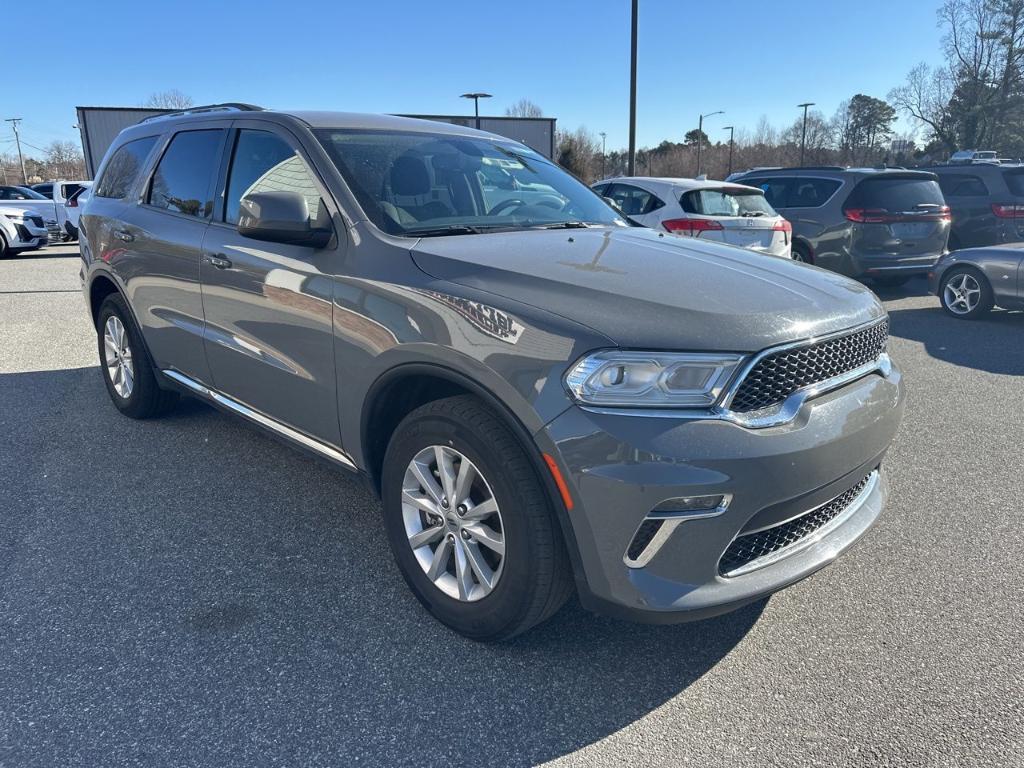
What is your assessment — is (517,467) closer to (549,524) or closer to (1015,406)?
(549,524)

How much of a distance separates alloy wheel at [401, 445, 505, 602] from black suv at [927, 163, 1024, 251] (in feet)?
38.3

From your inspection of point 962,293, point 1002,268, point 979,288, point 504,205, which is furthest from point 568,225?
point 962,293

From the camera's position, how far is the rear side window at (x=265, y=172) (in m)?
3.16

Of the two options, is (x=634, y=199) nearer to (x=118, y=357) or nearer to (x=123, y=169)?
(x=123, y=169)

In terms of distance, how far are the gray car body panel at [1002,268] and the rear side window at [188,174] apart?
8.17m

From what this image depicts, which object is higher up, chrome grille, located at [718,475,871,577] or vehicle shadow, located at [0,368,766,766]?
chrome grille, located at [718,475,871,577]

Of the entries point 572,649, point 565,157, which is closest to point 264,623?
point 572,649

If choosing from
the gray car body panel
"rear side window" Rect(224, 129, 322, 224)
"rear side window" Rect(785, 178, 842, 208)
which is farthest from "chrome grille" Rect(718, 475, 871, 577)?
"rear side window" Rect(785, 178, 842, 208)

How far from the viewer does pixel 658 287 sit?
8.01 ft

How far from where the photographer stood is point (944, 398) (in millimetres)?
5586

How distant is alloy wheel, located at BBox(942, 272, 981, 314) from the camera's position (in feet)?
28.2


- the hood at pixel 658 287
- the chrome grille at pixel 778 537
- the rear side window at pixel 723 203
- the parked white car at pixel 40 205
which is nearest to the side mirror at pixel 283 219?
the hood at pixel 658 287

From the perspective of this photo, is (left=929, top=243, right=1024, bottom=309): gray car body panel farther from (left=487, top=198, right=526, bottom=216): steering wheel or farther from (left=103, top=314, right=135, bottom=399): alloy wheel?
(left=103, top=314, right=135, bottom=399): alloy wheel

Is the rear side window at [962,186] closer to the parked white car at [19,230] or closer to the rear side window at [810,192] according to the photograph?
the rear side window at [810,192]
